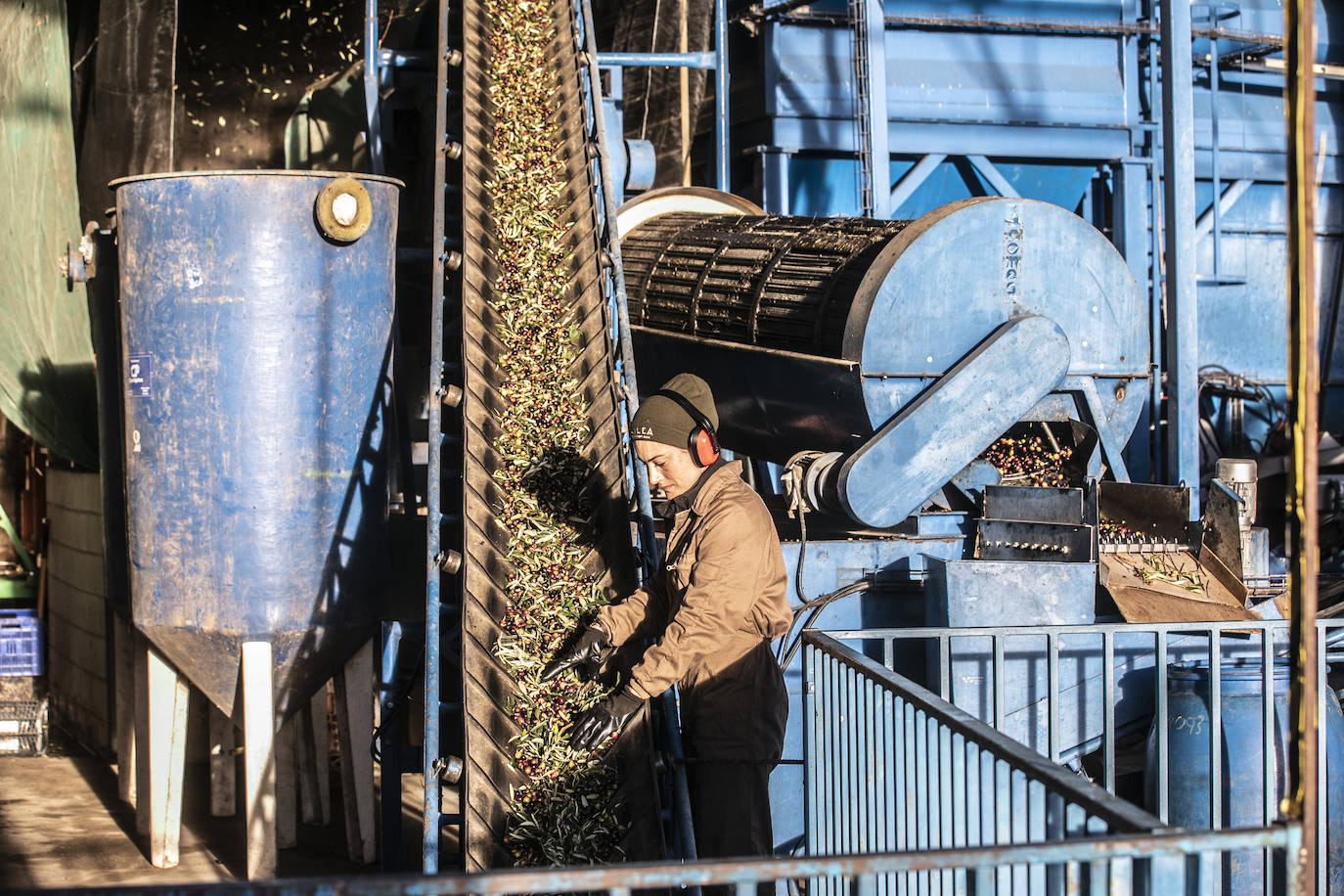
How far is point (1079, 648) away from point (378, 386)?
357 centimetres

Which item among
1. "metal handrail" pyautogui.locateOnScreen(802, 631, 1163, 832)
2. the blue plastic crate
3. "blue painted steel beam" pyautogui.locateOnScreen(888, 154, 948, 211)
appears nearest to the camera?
Answer: "metal handrail" pyautogui.locateOnScreen(802, 631, 1163, 832)

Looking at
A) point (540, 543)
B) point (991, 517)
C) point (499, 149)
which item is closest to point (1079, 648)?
point (991, 517)

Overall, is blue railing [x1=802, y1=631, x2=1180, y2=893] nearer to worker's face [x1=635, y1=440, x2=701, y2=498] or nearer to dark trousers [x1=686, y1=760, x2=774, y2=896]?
dark trousers [x1=686, y1=760, x2=774, y2=896]

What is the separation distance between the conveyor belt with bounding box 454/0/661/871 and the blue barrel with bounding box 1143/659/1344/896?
2.63m

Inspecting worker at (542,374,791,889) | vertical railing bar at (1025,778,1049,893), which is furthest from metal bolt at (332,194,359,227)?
vertical railing bar at (1025,778,1049,893)

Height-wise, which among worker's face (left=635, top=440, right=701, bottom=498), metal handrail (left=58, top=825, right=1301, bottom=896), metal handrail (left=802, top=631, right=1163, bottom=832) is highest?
worker's face (left=635, top=440, right=701, bottom=498)

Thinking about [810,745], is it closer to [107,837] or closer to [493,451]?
[493,451]

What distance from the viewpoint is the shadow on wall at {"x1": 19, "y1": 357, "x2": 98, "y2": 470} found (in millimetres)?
8141

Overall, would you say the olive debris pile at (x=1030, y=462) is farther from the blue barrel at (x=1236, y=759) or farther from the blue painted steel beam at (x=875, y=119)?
the blue painted steel beam at (x=875, y=119)

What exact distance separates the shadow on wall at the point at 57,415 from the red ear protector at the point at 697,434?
534cm

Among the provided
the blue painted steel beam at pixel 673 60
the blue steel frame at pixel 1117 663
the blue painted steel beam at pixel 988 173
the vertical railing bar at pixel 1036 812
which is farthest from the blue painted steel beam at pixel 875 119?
the vertical railing bar at pixel 1036 812

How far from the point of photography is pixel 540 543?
5133 mm

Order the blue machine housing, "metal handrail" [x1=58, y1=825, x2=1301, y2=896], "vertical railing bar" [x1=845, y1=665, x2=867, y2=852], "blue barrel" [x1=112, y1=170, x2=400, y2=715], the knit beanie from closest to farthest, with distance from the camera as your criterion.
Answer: "metal handrail" [x1=58, y1=825, x2=1301, y2=896] → "vertical railing bar" [x1=845, y1=665, x2=867, y2=852] → the knit beanie → "blue barrel" [x1=112, y1=170, x2=400, y2=715] → the blue machine housing

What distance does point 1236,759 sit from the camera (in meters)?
5.81
